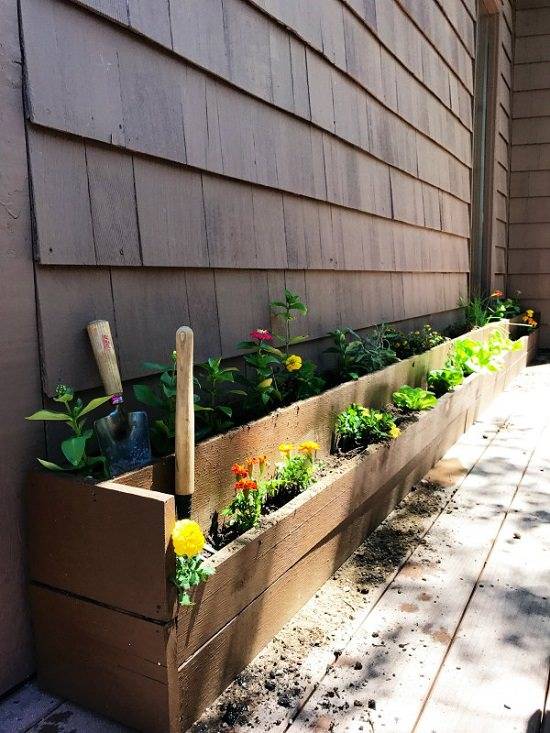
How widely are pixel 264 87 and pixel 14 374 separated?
140cm

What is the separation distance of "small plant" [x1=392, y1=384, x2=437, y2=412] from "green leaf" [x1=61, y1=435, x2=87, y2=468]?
175cm

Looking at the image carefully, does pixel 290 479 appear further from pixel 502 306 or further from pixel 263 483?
pixel 502 306

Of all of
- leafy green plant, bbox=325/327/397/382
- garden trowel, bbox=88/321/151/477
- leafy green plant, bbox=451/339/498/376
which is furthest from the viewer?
leafy green plant, bbox=451/339/498/376

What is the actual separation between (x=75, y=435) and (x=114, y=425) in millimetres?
90

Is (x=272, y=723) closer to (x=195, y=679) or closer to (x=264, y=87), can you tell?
(x=195, y=679)

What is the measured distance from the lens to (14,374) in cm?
134

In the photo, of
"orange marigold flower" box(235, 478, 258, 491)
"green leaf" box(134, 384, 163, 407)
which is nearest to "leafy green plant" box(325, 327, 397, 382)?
"orange marigold flower" box(235, 478, 258, 491)

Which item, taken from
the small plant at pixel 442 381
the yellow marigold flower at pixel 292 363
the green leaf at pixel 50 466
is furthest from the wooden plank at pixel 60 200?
the small plant at pixel 442 381

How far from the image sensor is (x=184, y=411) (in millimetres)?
1362

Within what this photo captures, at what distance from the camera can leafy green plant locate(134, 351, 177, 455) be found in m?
1.58

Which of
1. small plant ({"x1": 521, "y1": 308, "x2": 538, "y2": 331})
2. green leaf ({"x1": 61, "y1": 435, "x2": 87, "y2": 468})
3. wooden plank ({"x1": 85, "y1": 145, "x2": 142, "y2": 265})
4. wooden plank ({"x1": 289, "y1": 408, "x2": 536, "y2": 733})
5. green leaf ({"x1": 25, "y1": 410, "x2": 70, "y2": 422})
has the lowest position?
wooden plank ({"x1": 289, "y1": 408, "x2": 536, "y2": 733})

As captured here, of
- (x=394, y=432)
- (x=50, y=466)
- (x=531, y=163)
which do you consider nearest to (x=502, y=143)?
(x=531, y=163)

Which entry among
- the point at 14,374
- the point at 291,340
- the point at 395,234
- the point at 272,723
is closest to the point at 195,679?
the point at 272,723

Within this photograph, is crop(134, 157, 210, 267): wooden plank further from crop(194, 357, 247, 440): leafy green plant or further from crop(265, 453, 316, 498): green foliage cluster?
crop(265, 453, 316, 498): green foliage cluster
